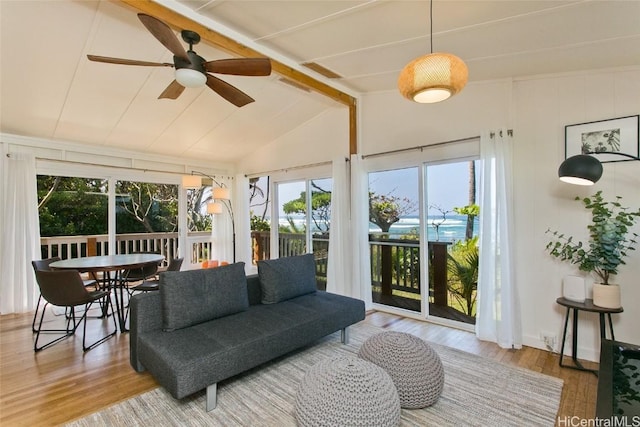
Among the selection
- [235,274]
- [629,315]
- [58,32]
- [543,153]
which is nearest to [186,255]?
[235,274]

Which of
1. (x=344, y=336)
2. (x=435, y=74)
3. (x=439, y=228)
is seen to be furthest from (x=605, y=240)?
(x=344, y=336)

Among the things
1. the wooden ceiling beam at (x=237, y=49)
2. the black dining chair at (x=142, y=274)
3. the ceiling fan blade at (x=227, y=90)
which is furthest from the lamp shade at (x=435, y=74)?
the black dining chair at (x=142, y=274)

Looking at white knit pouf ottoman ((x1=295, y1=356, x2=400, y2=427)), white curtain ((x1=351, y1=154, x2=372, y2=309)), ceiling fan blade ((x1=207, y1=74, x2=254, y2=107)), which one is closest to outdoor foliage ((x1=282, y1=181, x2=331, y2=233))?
white curtain ((x1=351, y1=154, x2=372, y2=309))

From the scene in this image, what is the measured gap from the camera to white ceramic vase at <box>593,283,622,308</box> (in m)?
2.38

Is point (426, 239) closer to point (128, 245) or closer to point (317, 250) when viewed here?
point (317, 250)

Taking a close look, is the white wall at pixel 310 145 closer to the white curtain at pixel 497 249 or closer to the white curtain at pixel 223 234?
the white curtain at pixel 223 234

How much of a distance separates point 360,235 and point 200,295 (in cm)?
231

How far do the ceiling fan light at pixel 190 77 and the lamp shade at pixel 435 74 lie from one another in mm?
1423

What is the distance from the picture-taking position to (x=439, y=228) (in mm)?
3682

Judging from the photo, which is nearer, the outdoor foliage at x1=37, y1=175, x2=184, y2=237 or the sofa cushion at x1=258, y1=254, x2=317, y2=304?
the sofa cushion at x1=258, y1=254, x2=317, y2=304

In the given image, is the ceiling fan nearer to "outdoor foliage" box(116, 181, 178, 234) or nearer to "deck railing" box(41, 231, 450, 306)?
"deck railing" box(41, 231, 450, 306)

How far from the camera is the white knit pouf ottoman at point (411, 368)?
1.97 m

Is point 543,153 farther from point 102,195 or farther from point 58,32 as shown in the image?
point 102,195

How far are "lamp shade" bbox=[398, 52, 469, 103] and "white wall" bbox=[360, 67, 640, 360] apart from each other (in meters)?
1.69
